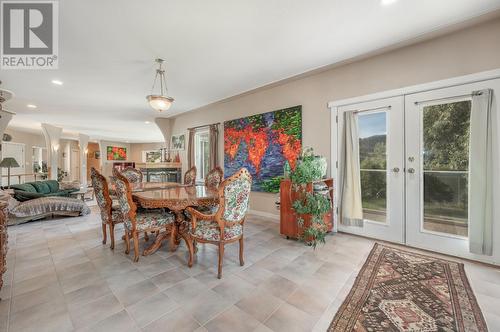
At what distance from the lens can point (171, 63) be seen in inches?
119

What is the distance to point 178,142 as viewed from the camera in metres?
6.43

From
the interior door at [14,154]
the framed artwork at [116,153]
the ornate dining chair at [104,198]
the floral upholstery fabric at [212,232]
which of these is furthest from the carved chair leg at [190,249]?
the framed artwork at [116,153]

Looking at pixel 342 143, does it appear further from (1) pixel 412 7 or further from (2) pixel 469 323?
(2) pixel 469 323

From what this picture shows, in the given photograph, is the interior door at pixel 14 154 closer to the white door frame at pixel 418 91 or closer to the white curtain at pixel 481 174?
the white door frame at pixel 418 91

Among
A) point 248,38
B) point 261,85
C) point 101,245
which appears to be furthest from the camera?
point 261,85

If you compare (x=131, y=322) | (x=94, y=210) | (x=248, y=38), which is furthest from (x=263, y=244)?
(x=94, y=210)

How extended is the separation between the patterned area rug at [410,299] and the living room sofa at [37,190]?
19.1ft

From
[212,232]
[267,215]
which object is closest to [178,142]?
[267,215]

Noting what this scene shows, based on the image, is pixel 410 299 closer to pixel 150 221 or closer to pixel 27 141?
pixel 150 221

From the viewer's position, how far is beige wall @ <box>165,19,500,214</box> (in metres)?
2.20

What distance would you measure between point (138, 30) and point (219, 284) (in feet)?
9.22

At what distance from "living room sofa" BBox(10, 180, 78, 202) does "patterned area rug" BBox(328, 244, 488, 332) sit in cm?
582

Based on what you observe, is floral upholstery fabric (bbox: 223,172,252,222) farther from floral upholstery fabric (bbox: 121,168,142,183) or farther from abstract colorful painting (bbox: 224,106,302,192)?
floral upholstery fabric (bbox: 121,168,142,183)

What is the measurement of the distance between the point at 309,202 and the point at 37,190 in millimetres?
6206
